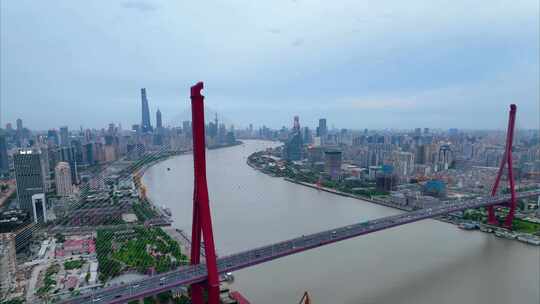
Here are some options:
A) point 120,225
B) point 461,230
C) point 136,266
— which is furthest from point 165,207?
point 461,230

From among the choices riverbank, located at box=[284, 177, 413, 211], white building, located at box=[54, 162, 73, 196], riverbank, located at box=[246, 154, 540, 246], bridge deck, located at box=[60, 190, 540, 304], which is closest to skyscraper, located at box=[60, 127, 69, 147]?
white building, located at box=[54, 162, 73, 196]

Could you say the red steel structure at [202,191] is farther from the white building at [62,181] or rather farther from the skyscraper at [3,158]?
the skyscraper at [3,158]

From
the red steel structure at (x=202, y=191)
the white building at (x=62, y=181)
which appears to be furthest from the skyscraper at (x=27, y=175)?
the red steel structure at (x=202, y=191)

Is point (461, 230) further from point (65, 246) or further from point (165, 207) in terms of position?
point (65, 246)

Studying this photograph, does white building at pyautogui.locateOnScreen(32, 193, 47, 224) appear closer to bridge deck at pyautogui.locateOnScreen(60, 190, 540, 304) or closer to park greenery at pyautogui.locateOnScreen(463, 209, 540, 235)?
bridge deck at pyautogui.locateOnScreen(60, 190, 540, 304)

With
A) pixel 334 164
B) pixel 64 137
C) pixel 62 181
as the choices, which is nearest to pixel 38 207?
pixel 62 181

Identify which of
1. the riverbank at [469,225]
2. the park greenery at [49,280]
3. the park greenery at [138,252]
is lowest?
the riverbank at [469,225]
